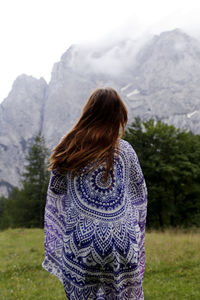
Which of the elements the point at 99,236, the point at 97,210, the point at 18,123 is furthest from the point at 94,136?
the point at 18,123

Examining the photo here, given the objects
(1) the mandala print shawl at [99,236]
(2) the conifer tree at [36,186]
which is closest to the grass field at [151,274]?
(1) the mandala print shawl at [99,236]

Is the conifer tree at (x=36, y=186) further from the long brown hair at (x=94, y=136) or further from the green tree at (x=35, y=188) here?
the long brown hair at (x=94, y=136)

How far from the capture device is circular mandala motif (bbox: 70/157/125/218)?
7.59 ft

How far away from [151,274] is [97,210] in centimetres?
520

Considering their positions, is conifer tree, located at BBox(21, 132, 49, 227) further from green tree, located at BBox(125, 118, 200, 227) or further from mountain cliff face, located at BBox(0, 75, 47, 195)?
mountain cliff face, located at BBox(0, 75, 47, 195)

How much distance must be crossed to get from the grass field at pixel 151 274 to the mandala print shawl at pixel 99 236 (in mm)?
3212

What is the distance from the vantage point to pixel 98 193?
2.36 metres

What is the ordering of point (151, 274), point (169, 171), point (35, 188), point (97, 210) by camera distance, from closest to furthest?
point (97, 210) → point (151, 274) → point (169, 171) → point (35, 188)

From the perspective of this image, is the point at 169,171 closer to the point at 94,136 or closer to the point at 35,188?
the point at 35,188

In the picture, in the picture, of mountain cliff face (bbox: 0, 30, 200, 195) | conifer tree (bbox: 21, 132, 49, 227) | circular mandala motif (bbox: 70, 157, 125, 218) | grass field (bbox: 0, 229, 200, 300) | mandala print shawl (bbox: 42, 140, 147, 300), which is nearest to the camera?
mandala print shawl (bbox: 42, 140, 147, 300)

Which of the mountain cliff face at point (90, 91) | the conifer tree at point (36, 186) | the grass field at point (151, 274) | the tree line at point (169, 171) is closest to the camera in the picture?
the grass field at point (151, 274)

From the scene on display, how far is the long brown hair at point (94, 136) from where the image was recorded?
236 centimetres

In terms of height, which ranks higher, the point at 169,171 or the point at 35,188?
the point at 169,171

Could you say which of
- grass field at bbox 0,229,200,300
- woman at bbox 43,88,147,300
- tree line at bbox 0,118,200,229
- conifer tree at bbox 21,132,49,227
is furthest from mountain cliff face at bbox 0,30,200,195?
woman at bbox 43,88,147,300
